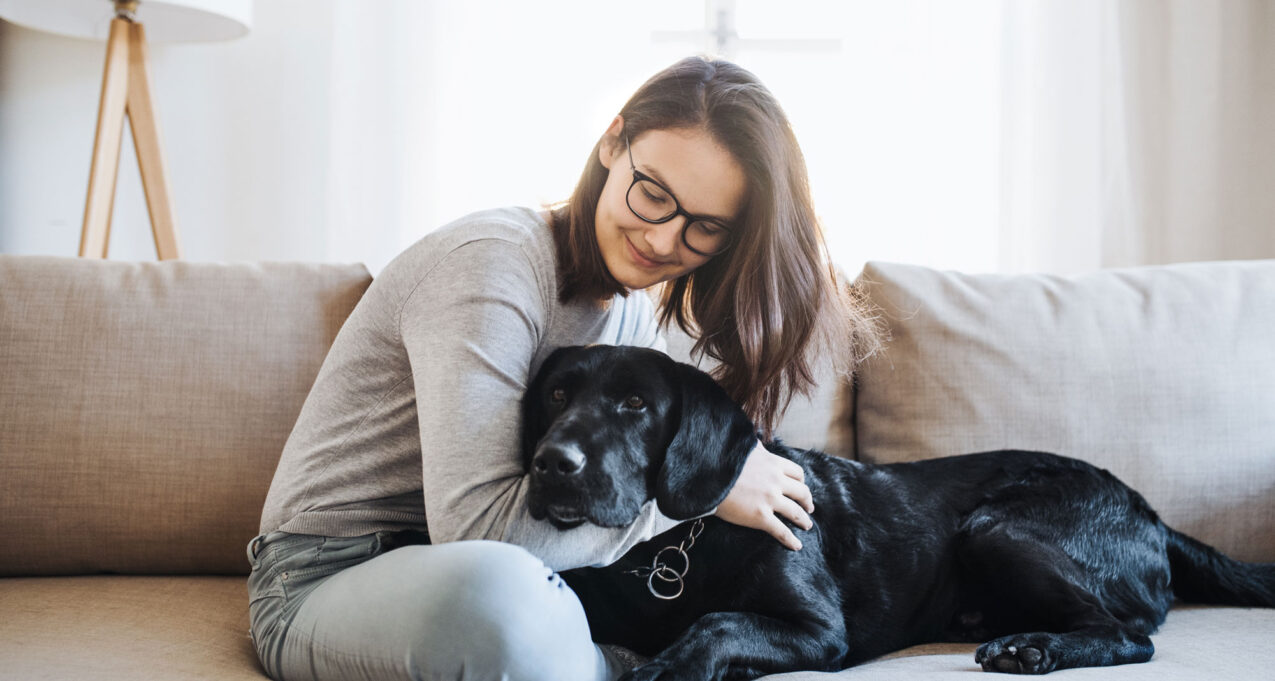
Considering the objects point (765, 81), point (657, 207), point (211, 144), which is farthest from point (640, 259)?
point (211, 144)

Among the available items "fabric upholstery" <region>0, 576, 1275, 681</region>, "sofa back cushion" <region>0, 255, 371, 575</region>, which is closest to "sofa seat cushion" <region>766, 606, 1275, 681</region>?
"fabric upholstery" <region>0, 576, 1275, 681</region>

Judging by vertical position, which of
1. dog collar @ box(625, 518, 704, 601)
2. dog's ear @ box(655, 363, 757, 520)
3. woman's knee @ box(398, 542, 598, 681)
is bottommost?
dog collar @ box(625, 518, 704, 601)

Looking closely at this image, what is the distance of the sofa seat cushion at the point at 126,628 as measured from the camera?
126 centimetres

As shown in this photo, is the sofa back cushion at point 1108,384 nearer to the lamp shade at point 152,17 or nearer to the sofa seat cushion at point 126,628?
the sofa seat cushion at point 126,628

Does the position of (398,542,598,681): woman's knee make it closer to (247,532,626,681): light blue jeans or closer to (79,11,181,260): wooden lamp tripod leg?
(247,532,626,681): light blue jeans

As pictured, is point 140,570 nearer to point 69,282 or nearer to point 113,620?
point 113,620

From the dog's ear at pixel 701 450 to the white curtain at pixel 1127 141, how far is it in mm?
1916

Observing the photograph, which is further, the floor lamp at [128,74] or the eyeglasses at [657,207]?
the floor lamp at [128,74]

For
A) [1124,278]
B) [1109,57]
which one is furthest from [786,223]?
[1109,57]

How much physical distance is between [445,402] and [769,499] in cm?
51

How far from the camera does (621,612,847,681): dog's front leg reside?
1.22 meters

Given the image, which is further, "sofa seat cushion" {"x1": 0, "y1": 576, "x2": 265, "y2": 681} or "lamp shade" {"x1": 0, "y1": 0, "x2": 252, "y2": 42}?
"lamp shade" {"x1": 0, "y1": 0, "x2": 252, "y2": 42}

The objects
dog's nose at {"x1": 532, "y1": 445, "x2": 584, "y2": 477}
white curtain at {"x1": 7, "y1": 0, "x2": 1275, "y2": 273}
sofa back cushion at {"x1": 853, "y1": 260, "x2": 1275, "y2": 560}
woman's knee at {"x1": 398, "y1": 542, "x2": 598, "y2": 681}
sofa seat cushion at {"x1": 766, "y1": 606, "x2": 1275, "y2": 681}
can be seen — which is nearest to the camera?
woman's knee at {"x1": 398, "y1": 542, "x2": 598, "y2": 681}

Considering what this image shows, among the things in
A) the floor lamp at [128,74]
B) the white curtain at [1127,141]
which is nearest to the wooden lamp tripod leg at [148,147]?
the floor lamp at [128,74]
